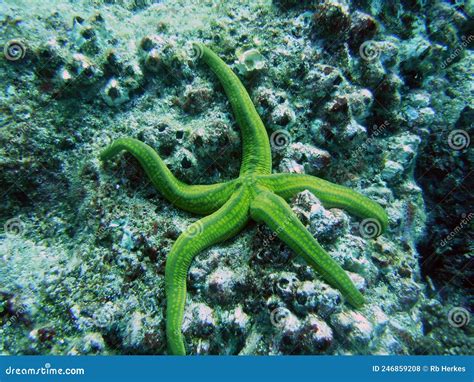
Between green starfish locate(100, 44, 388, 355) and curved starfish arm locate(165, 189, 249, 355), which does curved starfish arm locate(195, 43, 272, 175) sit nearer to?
green starfish locate(100, 44, 388, 355)

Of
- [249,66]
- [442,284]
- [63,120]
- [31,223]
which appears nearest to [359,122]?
[249,66]

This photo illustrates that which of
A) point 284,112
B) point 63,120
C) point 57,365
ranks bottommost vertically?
point 57,365

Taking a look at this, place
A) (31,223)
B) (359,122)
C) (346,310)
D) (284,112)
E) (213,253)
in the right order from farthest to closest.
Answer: (359,122), (284,112), (31,223), (213,253), (346,310)

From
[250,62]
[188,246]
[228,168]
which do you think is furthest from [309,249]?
[250,62]

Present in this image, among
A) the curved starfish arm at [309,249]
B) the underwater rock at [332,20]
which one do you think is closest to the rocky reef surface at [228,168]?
the underwater rock at [332,20]

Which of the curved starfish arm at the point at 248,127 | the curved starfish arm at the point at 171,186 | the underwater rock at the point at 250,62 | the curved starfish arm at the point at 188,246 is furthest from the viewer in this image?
the underwater rock at the point at 250,62

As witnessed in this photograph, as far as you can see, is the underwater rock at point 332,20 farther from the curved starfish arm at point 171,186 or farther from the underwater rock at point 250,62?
the curved starfish arm at point 171,186

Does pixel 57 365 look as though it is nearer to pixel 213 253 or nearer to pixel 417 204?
pixel 213 253
